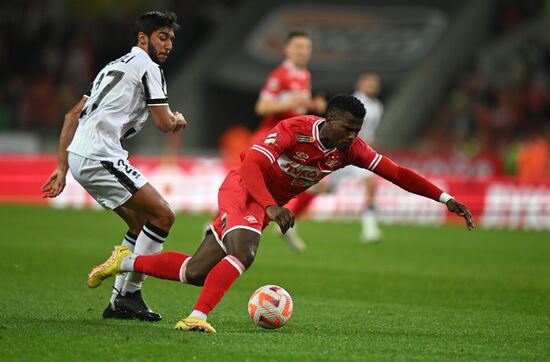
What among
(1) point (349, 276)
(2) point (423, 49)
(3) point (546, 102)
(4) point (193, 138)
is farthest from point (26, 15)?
(1) point (349, 276)

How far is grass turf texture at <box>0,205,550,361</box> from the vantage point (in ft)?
21.3

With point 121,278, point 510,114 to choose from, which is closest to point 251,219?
point 121,278

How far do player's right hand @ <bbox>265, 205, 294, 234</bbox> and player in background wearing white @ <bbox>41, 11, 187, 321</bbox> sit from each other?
1135mm

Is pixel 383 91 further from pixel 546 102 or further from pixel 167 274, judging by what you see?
pixel 167 274

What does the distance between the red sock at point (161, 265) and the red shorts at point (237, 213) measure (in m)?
0.34

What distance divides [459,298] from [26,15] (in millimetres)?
23857

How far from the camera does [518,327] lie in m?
7.89

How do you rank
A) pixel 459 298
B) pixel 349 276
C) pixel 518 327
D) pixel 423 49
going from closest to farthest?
pixel 518 327 < pixel 459 298 < pixel 349 276 < pixel 423 49

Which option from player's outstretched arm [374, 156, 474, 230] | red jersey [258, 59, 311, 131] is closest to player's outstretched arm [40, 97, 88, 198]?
player's outstretched arm [374, 156, 474, 230]

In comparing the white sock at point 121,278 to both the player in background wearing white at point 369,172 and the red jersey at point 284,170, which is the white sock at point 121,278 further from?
the player in background wearing white at point 369,172

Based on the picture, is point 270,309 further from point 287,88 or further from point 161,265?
point 287,88

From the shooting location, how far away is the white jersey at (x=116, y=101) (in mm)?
7438

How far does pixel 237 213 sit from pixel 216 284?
1.95ft

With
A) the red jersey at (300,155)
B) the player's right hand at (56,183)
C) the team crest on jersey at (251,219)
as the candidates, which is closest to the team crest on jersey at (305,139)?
the red jersey at (300,155)
